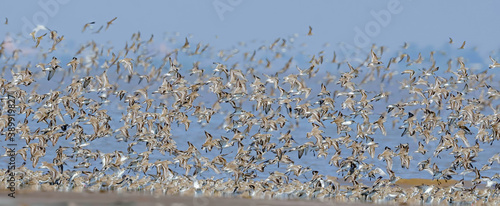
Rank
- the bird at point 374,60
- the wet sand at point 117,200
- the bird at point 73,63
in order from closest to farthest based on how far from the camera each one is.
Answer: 1. the wet sand at point 117,200
2. the bird at point 73,63
3. the bird at point 374,60

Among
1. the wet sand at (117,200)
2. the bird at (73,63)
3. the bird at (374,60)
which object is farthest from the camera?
the bird at (374,60)

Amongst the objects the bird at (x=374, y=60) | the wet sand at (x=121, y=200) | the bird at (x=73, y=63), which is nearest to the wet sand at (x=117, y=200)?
the wet sand at (x=121, y=200)

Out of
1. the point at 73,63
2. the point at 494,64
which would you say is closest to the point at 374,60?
the point at 494,64

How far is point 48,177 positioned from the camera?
1044 inches

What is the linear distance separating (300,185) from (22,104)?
1091 cm

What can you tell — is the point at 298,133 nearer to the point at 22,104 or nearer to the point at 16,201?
the point at 22,104

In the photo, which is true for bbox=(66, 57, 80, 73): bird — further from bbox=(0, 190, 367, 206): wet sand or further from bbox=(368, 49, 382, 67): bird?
bbox=(368, 49, 382, 67): bird

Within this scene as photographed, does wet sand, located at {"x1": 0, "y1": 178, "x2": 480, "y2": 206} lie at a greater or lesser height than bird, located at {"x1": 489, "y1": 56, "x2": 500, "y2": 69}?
lesser

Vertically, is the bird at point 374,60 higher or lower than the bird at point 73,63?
higher

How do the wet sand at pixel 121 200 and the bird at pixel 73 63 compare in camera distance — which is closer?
the wet sand at pixel 121 200

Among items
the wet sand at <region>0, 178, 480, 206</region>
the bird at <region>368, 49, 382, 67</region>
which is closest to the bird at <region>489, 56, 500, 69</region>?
the bird at <region>368, 49, 382, 67</region>

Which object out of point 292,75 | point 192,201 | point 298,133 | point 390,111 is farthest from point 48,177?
point 298,133

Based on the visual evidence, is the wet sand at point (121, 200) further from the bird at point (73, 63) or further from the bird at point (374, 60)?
the bird at point (374, 60)

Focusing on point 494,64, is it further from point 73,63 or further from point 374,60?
point 73,63
